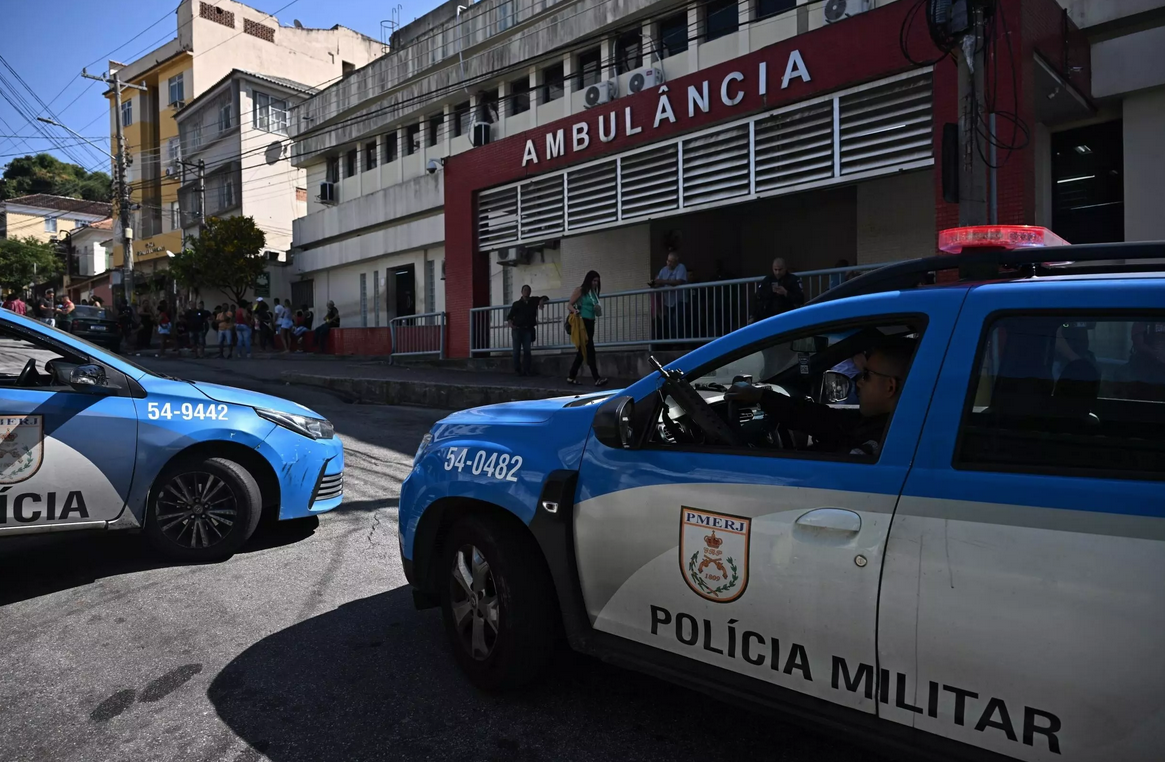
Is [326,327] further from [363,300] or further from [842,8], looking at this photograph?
[842,8]

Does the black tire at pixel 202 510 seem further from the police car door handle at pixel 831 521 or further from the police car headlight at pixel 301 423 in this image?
the police car door handle at pixel 831 521

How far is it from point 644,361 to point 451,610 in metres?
9.53

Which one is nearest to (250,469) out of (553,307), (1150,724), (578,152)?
(1150,724)

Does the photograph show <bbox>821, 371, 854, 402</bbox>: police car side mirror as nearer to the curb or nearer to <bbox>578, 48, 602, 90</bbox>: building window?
the curb

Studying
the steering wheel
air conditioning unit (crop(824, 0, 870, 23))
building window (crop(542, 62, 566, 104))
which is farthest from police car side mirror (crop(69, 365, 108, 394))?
building window (crop(542, 62, 566, 104))

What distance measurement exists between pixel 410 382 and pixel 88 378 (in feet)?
30.4

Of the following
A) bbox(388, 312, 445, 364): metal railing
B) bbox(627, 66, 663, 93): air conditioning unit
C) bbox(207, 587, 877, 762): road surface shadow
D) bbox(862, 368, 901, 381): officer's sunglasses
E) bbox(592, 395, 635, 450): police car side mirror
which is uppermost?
bbox(627, 66, 663, 93): air conditioning unit

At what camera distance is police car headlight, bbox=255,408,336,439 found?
5191 millimetres

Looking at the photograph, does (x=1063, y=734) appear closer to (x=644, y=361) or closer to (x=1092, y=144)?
(x=644, y=361)

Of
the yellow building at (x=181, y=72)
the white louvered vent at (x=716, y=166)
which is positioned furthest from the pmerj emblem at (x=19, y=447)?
the yellow building at (x=181, y=72)

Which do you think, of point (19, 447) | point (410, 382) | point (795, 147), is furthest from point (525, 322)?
point (19, 447)

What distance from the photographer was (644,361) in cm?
1273

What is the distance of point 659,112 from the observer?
13.6 meters

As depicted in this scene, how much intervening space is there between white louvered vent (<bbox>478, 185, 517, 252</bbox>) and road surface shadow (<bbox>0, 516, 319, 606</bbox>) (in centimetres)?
1142
